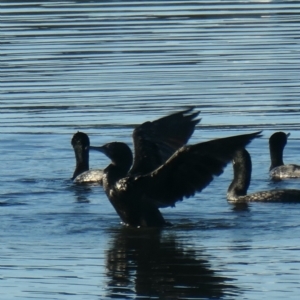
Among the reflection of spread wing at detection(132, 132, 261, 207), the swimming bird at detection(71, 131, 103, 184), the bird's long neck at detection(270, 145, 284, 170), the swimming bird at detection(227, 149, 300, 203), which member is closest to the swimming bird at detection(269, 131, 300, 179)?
the bird's long neck at detection(270, 145, 284, 170)

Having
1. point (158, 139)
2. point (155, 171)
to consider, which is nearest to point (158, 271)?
point (155, 171)

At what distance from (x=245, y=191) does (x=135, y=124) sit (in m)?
4.55

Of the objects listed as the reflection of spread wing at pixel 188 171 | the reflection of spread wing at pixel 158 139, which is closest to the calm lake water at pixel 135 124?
the reflection of spread wing at pixel 188 171

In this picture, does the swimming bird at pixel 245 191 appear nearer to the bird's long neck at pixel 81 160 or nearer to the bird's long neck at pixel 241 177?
the bird's long neck at pixel 241 177

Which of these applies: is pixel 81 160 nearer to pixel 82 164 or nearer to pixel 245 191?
pixel 82 164

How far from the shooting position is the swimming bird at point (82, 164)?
52.2 ft

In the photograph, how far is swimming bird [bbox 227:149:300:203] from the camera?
1408 cm

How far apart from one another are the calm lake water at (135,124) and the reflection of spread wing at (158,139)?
652mm

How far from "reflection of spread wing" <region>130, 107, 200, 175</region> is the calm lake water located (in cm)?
65

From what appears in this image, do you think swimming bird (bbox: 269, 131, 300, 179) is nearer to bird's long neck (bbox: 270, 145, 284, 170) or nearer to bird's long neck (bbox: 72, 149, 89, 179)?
bird's long neck (bbox: 270, 145, 284, 170)

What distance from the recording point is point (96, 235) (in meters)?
12.6

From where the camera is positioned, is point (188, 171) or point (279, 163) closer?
point (188, 171)

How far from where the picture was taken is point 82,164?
1653cm

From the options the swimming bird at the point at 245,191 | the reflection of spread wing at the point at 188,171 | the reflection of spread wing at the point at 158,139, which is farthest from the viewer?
the swimming bird at the point at 245,191
